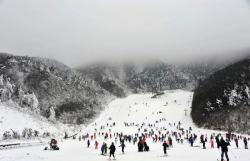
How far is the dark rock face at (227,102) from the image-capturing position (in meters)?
99.5

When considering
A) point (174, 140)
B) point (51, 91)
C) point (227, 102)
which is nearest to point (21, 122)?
point (174, 140)

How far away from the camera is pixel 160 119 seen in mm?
146750

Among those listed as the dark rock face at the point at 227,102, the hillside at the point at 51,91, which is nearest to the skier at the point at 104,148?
the dark rock face at the point at 227,102

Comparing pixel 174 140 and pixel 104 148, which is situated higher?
pixel 174 140

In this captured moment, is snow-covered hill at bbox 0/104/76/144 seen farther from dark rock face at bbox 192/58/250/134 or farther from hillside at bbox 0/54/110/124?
dark rock face at bbox 192/58/250/134

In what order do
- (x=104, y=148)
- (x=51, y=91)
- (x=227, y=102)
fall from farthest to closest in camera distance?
(x=51, y=91), (x=227, y=102), (x=104, y=148)

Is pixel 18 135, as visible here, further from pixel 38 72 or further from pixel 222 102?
pixel 38 72

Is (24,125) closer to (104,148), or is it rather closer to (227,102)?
(104,148)

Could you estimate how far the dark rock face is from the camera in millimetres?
99481

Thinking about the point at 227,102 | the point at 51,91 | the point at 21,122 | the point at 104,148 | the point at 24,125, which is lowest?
the point at 104,148

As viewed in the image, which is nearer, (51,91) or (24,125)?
→ (24,125)

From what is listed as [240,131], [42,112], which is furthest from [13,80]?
[240,131]

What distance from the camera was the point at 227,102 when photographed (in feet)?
375

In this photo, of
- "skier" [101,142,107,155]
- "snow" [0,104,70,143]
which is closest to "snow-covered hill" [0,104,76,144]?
"snow" [0,104,70,143]
